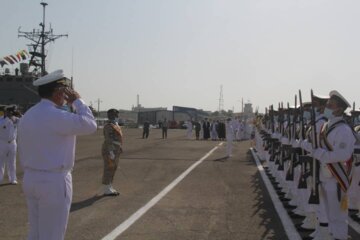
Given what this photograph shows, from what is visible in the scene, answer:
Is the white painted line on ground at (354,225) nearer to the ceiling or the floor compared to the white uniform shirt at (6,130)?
nearer to the floor

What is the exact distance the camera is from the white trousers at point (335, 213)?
6.33 meters

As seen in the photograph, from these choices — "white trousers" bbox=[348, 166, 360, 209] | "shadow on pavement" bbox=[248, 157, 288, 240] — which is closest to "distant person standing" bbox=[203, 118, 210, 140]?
"shadow on pavement" bbox=[248, 157, 288, 240]

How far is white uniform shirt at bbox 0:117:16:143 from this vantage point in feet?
41.3

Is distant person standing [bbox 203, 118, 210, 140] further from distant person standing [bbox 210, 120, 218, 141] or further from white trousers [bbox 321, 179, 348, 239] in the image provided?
white trousers [bbox 321, 179, 348, 239]

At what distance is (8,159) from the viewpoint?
1279 cm

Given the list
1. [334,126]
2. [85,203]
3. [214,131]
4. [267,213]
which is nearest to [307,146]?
[334,126]

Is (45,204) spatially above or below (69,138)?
below

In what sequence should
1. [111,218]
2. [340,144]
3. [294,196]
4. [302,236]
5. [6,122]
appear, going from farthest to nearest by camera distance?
[6,122], [294,196], [111,218], [302,236], [340,144]

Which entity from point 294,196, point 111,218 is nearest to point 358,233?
point 294,196

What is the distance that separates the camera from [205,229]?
7.78m

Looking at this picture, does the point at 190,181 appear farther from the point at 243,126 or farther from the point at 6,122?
the point at 243,126

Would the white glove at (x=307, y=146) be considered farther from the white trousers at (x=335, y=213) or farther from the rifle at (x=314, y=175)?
the white trousers at (x=335, y=213)

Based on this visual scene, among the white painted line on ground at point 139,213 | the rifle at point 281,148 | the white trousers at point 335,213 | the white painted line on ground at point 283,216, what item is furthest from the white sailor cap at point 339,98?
the rifle at point 281,148

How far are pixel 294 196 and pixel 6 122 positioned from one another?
745 cm
